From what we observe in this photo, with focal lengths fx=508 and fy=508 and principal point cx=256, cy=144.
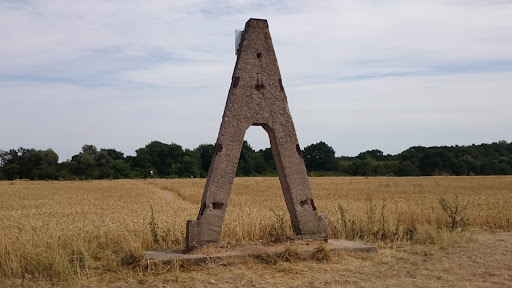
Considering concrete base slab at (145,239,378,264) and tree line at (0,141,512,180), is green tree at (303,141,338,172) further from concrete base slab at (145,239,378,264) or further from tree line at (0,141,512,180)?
concrete base slab at (145,239,378,264)

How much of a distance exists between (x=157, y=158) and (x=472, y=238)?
268 ft

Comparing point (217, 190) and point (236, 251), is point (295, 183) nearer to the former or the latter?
point (217, 190)

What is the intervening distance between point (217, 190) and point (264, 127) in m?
1.59

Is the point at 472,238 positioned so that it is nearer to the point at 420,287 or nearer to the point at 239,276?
the point at 420,287

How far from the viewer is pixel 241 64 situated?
9.60 metres

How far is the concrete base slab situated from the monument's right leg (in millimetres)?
294

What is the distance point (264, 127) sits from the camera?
9883mm

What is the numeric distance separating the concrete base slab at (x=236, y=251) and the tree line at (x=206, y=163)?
59965 millimetres

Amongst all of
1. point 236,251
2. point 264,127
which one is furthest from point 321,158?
point 236,251

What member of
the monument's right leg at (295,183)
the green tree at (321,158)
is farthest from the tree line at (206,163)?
the monument's right leg at (295,183)

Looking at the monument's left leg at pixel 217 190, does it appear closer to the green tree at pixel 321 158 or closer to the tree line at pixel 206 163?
the tree line at pixel 206 163

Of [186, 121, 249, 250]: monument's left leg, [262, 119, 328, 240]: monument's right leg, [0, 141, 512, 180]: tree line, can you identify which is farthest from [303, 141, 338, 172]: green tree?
[186, 121, 249, 250]: monument's left leg

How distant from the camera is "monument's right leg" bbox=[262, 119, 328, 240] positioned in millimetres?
9695

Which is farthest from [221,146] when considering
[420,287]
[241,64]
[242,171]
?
[242,171]
